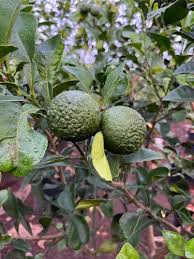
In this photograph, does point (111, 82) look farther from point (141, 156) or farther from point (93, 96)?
point (141, 156)

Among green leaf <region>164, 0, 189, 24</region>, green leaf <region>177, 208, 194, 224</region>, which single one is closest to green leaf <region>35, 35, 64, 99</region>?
green leaf <region>164, 0, 189, 24</region>

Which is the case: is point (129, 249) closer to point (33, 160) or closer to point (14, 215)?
point (33, 160)

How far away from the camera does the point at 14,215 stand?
1.10 metres

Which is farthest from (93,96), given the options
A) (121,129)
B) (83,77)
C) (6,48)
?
(6,48)

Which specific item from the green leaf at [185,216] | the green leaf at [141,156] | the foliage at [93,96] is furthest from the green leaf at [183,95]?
the green leaf at [185,216]

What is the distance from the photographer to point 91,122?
25.1 inches

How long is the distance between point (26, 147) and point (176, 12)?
1.34ft

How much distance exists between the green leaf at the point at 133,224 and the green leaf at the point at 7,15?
547 millimetres

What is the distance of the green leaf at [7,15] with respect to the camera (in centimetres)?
57

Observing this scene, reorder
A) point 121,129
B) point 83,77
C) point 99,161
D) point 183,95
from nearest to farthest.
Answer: point 99,161 → point 121,129 → point 83,77 → point 183,95

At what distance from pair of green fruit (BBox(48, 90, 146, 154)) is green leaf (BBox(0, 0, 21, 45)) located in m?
0.13

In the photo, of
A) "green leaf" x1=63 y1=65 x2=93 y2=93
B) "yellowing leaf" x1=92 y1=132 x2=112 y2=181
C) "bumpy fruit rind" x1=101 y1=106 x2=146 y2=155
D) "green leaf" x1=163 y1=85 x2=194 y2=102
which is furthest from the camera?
"green leaf" x1=163 y1=85 x2=194 y2=102

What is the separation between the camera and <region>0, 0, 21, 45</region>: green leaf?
1.89 feet

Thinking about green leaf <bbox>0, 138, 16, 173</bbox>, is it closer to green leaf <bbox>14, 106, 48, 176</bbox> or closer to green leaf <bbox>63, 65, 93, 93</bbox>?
green leaf <bbox>14, 106, 48, 176</bbox>
